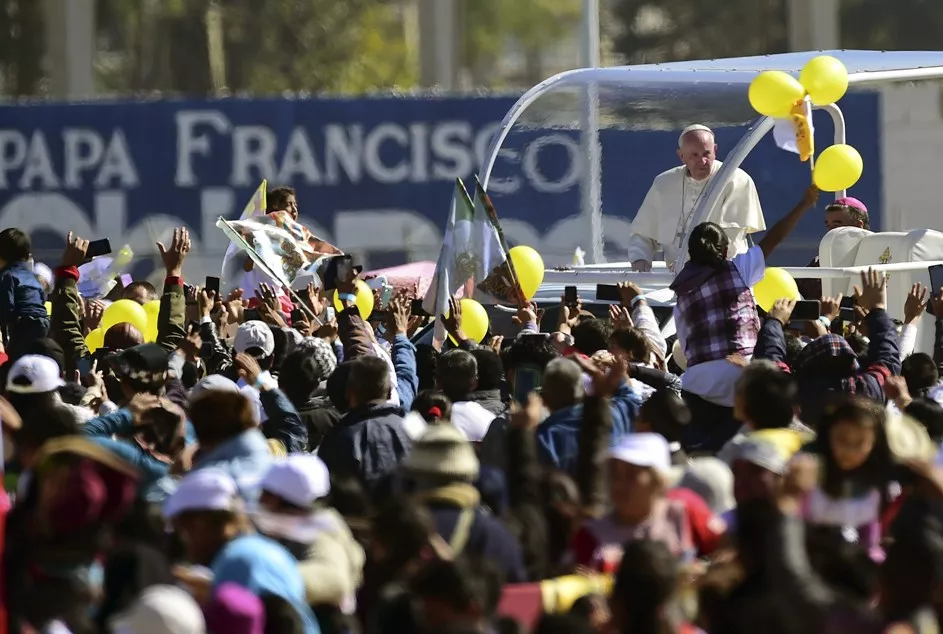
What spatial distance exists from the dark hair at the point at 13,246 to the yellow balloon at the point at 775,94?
140 inches

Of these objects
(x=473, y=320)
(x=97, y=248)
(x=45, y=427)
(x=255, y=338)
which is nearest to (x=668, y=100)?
(x=473, y=320)

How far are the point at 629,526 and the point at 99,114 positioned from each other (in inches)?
481

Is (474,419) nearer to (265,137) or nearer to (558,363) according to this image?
(558,363)

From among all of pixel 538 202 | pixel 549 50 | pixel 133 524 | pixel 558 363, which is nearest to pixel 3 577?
pixel 133 524

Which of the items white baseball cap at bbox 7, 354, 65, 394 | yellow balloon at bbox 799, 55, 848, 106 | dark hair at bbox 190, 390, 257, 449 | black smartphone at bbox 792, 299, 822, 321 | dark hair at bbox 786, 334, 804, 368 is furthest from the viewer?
yellow balloon at bbox 799, 55, 848, 106

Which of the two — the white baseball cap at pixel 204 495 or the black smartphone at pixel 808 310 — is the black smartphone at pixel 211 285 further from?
the white baseball cap at pixel 204 495

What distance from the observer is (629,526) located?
218 inches

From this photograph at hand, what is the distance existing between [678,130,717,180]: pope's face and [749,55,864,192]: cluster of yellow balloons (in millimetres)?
460

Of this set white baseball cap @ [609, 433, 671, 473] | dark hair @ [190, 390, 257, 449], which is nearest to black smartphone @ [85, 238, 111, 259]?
dark hair @ [190, 390, 257, 449]

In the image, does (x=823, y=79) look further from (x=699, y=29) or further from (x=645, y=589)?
(x=699, y=29)

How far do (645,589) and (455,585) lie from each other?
422mm

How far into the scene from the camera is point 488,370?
26.6 ft

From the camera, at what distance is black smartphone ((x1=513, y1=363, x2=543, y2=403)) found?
788 cm

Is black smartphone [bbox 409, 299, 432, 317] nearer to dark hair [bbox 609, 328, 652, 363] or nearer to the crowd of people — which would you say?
the crowd of people
